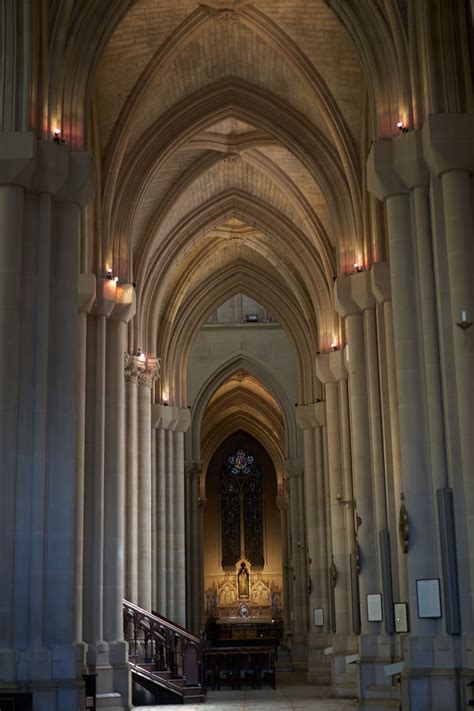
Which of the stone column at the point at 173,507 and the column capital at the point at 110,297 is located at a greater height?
the column capital at the point at 110,297

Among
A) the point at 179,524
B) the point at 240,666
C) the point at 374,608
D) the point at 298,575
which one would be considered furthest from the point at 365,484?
the point at 298,575

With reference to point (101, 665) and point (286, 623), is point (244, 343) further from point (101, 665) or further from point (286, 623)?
point (101, 665)

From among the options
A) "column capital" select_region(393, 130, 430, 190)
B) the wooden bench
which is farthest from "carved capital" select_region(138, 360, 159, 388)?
"column capital" select_region(393, 130, 430, 190)

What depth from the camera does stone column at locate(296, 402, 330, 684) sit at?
29.3m

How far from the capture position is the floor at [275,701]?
2036 centimetres

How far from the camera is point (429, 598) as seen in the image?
14383 millimetres

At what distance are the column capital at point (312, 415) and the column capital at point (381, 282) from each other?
12185mm

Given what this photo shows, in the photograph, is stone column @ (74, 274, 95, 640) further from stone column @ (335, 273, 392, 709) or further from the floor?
stone column @ (335, 273, 392, 709)

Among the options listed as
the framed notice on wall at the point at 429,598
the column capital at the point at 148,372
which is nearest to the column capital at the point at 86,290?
the column capital at the point at 148,372

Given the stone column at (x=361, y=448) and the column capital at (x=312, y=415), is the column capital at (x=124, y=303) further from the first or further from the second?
the column capital at (x=312, y=415)

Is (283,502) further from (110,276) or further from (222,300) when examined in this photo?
(110,276)

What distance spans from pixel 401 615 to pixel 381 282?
6.30 metres

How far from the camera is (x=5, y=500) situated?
1408 centimetres

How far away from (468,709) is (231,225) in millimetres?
21731
